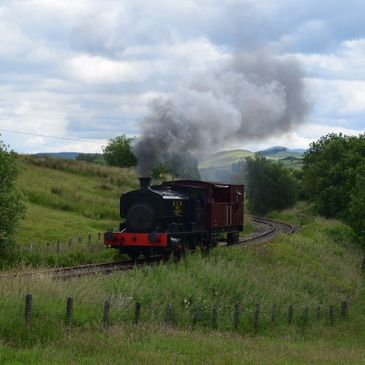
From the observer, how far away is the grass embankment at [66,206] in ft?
91.4

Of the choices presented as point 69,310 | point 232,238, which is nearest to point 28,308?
point 69,310

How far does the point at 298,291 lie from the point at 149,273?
26.8 feet

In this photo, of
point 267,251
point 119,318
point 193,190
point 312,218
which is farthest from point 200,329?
point 312,218

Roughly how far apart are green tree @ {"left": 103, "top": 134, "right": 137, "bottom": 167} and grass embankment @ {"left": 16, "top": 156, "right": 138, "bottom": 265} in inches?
1800

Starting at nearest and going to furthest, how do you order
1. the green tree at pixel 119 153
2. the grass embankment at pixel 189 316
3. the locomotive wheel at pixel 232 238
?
the grass embankment at pixel 189 316
the locomotive wheel at pixel 232 238
the green tree at pixel 119 153

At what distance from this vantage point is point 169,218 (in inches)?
1057

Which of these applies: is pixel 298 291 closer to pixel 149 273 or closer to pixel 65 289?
pixel 149 273

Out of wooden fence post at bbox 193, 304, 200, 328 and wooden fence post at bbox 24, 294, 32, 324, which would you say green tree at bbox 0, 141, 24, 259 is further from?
wooden fence post at bbox 24, 294, 32, 324

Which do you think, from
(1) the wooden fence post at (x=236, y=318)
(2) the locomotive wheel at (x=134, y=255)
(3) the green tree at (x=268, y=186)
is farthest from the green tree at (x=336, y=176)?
(1) the wooden fence post at (x=236, y=318)

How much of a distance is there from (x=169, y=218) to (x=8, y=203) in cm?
612

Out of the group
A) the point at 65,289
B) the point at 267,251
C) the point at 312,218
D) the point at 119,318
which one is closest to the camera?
the point at 119,318

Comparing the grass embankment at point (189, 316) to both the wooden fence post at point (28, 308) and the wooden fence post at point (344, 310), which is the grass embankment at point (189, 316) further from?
the wooden fence post at point (344, 310)

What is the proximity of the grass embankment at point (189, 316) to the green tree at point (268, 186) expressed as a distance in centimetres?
4583

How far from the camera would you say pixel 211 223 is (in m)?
29.8
